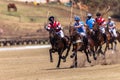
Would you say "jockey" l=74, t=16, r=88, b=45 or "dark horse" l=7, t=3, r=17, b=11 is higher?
"jockey" l=74, t=16, r=88, b=45

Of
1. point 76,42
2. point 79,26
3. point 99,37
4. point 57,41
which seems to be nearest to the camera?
point 57,41

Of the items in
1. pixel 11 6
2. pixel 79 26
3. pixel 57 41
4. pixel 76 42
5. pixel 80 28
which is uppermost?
pixel 79 26

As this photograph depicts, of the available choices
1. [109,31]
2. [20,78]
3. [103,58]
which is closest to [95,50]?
[103,58]

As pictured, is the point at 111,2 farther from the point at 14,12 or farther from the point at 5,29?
the point at 5,29

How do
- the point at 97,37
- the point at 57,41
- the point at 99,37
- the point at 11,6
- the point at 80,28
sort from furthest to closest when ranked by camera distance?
the point at 11,6 → the point at 99,37 → the point at 97,37 → the point at 80,28 → the point at 57,41

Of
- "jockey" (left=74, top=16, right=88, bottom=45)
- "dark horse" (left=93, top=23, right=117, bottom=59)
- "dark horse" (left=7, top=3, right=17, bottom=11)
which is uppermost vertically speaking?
"jockey" (left=74, top=16, right=88, bottom=45)

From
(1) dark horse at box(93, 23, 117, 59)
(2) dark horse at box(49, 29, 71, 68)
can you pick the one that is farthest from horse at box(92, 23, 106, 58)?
(2) dark horse at box(49, 29, 71, 68)

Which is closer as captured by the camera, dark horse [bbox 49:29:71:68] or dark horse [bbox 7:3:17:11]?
dark horse [bbox 49:29:71:68]

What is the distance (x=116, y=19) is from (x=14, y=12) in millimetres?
15563

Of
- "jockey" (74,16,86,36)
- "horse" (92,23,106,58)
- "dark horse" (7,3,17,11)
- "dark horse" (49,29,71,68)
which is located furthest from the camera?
"dark horse" (7,3,17,11)

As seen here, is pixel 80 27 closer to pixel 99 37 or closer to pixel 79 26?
pixel 79 26

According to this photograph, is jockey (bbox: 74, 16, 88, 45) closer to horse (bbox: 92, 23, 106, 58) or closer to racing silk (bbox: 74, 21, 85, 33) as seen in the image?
racing silk (bbox: 74, 21, 85, 33)

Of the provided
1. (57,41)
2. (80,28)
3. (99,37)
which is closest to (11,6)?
(99,37)

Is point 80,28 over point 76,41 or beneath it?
over
